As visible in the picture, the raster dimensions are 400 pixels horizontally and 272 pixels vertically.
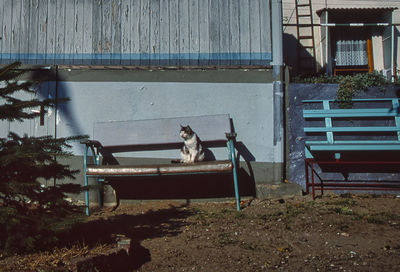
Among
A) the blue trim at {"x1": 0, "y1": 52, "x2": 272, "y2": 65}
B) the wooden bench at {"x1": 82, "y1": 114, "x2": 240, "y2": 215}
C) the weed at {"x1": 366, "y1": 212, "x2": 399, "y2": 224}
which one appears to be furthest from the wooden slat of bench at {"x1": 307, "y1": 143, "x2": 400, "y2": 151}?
the blue trim at {"x1": 0, "y1": 52, "x2": 272, "y2": 65}

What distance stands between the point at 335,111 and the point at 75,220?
400 cm

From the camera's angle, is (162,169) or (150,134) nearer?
(162,169)

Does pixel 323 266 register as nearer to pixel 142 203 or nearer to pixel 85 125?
pixel 142 203

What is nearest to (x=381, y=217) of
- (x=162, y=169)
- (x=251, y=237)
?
(x=251, y=237)

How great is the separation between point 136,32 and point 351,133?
358 cm

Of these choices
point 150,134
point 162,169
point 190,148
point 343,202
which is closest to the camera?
point 162,169

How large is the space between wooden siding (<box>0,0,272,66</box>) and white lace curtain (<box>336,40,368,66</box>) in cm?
489

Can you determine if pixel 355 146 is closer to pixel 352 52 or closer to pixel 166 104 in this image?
pixel 166 104

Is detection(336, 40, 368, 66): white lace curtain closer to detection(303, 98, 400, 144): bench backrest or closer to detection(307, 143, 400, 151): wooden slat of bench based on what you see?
detection(303, 98, 400, 144): bench backrest

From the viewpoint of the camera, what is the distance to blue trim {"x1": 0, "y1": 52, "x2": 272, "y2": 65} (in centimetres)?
543

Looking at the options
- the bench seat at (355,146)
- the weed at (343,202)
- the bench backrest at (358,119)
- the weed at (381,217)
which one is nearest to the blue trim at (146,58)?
the bench backrest at (358,119)

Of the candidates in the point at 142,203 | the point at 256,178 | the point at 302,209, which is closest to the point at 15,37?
the point at 142,203

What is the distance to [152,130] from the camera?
5.25 metres

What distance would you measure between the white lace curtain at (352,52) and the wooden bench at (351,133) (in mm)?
4685
